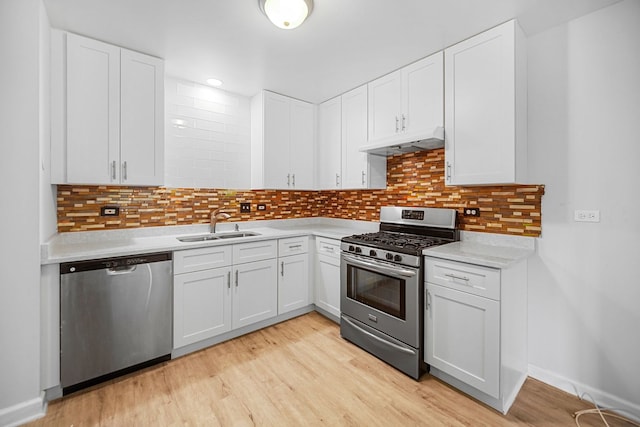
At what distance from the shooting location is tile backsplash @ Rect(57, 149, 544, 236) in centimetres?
222

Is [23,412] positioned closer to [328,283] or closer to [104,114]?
[104,114]

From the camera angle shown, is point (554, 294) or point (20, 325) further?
point (554, 294)

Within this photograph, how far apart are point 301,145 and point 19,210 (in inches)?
100

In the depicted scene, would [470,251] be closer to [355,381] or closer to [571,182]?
[571,182]

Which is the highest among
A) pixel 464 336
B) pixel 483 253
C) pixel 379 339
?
pixel 483 253

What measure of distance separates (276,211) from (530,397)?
2972 millimetres

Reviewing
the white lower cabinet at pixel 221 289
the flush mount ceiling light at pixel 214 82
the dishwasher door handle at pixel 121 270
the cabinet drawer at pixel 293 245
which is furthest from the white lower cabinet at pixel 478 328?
the flush mount ceiling light at pixel 214 82

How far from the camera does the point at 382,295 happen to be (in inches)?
92.6

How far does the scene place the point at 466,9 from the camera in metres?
1.82

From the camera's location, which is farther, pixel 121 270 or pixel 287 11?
pixel 121 270

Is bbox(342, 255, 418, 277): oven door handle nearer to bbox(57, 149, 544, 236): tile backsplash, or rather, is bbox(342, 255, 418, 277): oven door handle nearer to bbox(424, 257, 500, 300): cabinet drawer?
bbox(424, 257, 500, 300): cabinet drawer

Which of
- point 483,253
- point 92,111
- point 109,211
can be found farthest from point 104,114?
point 483,253

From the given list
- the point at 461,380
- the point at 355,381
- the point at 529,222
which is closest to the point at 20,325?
the point at 355,381

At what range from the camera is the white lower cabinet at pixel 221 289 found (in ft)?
7.71
